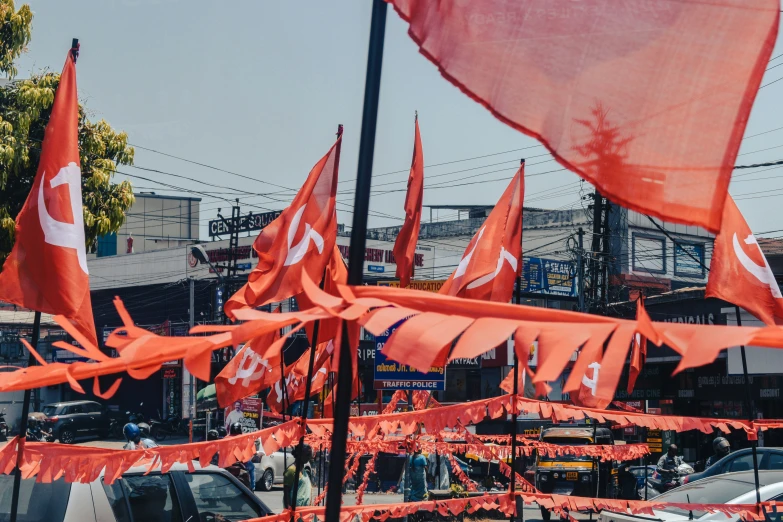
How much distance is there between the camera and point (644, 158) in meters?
2.81

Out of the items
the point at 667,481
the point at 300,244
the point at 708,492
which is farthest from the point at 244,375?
the point at 667,481

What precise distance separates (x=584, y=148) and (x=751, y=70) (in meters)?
0.54

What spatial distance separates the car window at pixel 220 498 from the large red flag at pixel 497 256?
2697 mm

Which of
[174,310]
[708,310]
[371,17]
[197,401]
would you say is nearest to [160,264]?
[174,310]

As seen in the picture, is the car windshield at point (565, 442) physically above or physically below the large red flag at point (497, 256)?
below

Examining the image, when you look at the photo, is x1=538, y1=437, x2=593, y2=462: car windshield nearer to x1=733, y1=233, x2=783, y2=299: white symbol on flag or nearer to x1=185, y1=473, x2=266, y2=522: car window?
x1=733, y1=233, x2=783, y2=299: white symbol on flag

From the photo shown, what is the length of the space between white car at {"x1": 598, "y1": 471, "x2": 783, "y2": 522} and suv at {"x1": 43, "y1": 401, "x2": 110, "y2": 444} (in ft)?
97.2

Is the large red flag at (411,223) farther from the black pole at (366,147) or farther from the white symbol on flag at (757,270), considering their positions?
the black pole at (366,147)

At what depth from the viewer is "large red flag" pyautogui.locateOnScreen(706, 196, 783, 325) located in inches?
273

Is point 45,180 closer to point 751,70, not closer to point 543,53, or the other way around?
point 543,53

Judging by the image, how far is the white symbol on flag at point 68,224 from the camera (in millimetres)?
5188

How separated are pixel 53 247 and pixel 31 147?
607 centimetres

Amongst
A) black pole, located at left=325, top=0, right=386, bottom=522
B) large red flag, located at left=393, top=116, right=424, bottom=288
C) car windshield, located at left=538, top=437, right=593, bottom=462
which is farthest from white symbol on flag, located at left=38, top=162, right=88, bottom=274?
car windshield, located at left=538, top=437, right=593, bottom=462

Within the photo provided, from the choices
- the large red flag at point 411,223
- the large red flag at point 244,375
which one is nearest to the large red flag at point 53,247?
the large red flag at point 411,223
